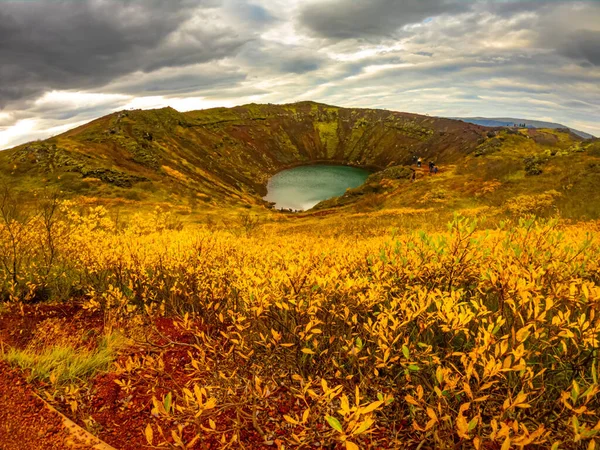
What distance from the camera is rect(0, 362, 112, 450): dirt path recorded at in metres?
3.91

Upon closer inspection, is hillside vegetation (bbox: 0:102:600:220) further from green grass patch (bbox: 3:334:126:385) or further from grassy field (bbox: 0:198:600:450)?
green grass patch (bbox: 3:334:126:385)

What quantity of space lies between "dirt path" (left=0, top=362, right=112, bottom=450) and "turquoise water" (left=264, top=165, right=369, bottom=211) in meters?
111

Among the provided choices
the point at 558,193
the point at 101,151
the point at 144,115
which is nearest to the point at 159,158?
the point at 101,151

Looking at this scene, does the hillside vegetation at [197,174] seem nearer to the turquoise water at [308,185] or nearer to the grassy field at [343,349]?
the turquoise water at [308,185]

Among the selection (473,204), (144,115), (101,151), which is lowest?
(473,204)

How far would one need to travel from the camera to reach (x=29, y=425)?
4.20m

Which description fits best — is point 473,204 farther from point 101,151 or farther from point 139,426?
point 101,151

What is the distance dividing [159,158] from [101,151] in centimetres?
2339

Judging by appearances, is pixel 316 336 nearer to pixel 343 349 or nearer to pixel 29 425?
pixel 343 349

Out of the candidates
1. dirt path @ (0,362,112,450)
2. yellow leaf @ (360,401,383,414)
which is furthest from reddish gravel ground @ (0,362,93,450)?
yellow leaf @ (360,401,383,414)

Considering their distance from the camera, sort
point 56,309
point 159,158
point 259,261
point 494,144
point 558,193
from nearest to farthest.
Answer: point 56,309, point 259,261, point 558,193, point 159,158, point 494,144

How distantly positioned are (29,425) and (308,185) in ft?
504

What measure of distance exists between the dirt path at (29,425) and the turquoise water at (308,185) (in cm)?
11112

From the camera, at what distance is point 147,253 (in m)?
9.70
